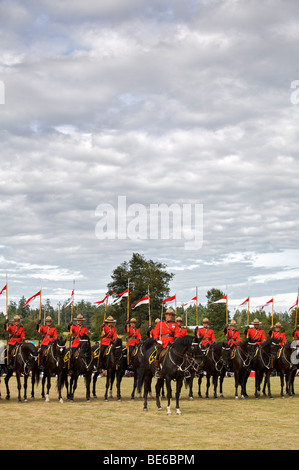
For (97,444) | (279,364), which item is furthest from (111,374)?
(97,444)

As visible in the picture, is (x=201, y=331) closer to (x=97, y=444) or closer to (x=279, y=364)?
(x=279, y=364)

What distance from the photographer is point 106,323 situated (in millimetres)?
24016

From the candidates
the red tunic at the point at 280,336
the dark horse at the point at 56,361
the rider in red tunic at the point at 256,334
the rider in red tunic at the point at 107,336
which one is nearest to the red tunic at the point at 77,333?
the dark horse at the point at 56,361

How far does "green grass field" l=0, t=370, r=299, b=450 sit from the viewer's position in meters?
12.5

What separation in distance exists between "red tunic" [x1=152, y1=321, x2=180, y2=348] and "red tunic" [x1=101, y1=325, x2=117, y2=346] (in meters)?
4.85

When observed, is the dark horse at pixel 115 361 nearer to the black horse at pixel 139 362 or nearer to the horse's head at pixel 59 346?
the black horse at pixel 139 362

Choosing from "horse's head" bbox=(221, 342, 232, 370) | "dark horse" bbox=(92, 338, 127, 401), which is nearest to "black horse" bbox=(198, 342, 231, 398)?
"horse's head" bbox=(221, 342, 232, 370)

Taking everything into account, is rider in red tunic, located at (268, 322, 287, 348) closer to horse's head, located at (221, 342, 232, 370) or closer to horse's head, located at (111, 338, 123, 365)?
horse's head, located at (221, 342, 232, 370)

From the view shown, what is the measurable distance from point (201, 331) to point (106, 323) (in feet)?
13.5

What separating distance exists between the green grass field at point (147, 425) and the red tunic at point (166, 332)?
234cm

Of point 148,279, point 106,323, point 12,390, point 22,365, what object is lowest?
point 12,390

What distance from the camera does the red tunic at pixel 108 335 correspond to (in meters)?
23.7

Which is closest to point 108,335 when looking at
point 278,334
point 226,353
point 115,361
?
point 115,361
